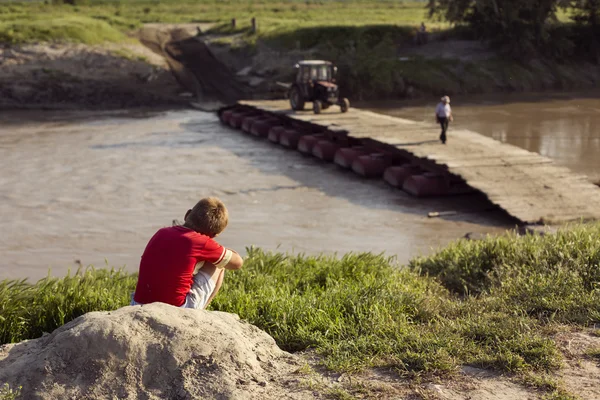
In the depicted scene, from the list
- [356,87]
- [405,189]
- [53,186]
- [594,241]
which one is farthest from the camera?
[356,87]

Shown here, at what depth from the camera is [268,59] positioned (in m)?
Result: 41.2

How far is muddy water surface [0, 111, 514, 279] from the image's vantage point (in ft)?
44.0

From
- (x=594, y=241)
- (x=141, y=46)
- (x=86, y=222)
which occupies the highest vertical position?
(x=141, y=46)

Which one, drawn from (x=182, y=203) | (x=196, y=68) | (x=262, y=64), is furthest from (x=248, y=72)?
(x=182, y=203)

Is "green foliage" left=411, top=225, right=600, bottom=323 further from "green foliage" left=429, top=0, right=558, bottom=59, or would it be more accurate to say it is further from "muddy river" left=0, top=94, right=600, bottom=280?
"green foliage" left=429, top=0, right=558, bottom=59

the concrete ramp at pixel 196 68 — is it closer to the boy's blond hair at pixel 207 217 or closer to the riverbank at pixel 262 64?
the riverbank at pixel 262 64

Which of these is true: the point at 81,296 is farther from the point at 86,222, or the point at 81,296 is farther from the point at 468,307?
the point at 86,222

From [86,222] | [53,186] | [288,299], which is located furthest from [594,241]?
[53,186]

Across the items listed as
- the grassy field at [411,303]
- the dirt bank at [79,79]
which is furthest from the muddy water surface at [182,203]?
the dirt bank at [79,79]

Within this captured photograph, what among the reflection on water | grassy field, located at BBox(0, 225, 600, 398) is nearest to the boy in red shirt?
grassy field, located at BBox(0, 225, 600, 398)

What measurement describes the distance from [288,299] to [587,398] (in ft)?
9.93

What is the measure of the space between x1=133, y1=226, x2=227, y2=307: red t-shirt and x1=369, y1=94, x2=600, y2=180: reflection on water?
14524 millimetres

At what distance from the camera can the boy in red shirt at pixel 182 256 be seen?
5965 millimetres

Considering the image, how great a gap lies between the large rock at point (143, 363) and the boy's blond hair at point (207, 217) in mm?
696
